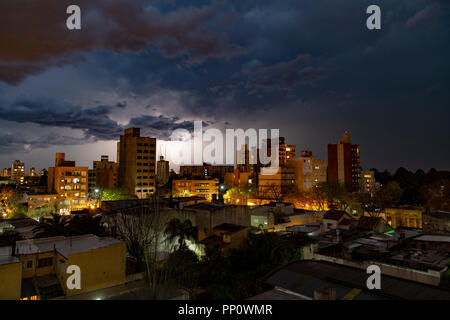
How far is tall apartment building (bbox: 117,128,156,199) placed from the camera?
7075cm

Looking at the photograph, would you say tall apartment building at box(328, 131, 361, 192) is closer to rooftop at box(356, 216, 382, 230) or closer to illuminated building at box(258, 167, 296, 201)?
illuminated building at box(258, 167, 296, 201)

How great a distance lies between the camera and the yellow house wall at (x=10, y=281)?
11188mm

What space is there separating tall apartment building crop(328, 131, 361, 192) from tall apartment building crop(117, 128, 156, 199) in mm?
49223

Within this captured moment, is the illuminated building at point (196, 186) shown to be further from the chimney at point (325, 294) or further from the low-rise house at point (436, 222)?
the chimney at point (325, 294)

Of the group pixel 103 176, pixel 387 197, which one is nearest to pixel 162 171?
pixel 103 176

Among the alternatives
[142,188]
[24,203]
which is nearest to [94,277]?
[24,203]

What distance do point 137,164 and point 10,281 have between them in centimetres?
6186

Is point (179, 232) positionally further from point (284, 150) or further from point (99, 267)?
point (284, 150)

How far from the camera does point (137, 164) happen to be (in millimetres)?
71500

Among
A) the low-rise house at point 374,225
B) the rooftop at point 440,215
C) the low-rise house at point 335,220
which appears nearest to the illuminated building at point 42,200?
the low-rise house at point 335,220

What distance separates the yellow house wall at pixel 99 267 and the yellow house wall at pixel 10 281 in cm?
174

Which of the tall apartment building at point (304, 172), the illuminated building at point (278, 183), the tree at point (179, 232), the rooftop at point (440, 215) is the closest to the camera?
the tree at point (179, 232)

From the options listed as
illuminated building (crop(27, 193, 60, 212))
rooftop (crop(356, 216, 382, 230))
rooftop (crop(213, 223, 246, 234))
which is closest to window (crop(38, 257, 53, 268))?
rooftop (crop(213, 223, 246, 234))
